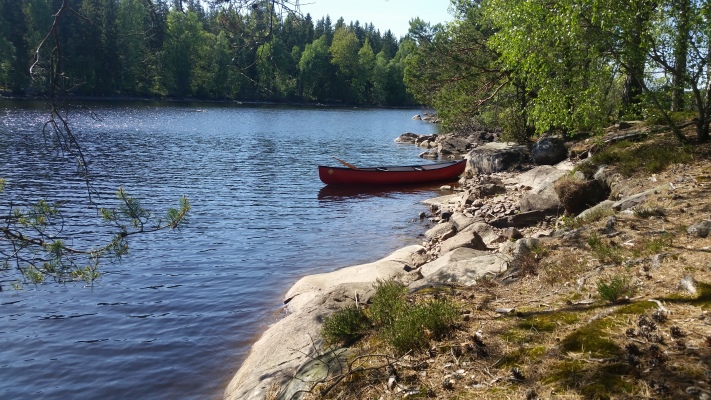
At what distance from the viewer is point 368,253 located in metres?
15.4

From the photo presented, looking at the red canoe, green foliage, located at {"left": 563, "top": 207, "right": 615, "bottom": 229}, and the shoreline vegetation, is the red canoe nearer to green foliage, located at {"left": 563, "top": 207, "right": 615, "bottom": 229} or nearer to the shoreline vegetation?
the shoreline vegetation

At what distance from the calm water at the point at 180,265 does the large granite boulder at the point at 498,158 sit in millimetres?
3662

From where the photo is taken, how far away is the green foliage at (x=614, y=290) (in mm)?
5223

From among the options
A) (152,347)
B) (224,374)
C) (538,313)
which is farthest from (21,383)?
(538,313)

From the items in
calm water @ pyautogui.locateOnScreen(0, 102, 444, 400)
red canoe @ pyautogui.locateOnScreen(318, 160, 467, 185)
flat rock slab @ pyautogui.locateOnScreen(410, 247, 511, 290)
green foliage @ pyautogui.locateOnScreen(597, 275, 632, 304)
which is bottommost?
calm water @ pyautogui.locateOnScreen(0, 102, 444, 400)

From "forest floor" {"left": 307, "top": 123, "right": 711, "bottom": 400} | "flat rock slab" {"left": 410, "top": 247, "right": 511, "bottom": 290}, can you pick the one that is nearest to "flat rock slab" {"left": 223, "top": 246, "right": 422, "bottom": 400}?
"flat rock slab" {"left": 410, "top": 247, "right": 511, "bottom": 290}

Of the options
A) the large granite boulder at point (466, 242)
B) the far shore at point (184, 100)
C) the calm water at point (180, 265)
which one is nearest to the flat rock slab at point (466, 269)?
the large granite boulder at point (466, 242)

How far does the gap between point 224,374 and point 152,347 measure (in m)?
1.88

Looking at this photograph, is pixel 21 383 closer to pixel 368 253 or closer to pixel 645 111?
pixel 368 253

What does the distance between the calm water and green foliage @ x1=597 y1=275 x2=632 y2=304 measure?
18.9 feet

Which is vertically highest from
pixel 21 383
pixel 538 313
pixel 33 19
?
pixel 33 19

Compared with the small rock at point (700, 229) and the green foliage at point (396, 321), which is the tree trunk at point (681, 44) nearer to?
the small rock at point (700, 229)

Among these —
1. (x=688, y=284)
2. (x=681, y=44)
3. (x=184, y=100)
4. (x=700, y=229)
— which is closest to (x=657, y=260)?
(x=688, y=284)

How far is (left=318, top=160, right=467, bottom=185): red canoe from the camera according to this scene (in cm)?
2703
